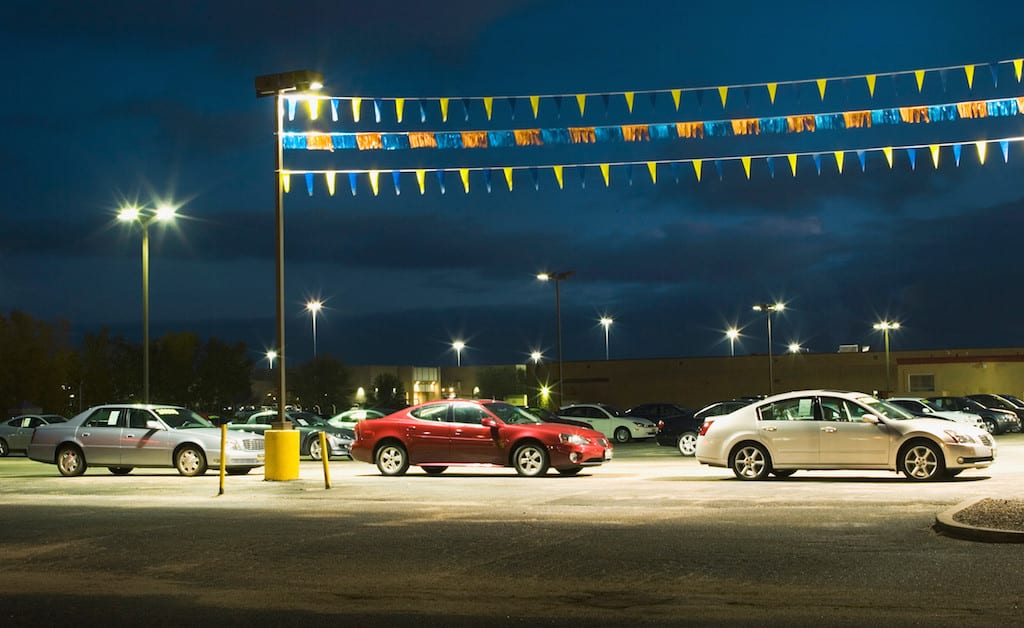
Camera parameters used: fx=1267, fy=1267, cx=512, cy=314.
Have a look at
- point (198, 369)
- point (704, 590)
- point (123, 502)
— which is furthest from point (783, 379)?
point (704, 590)

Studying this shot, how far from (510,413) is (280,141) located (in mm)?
6695

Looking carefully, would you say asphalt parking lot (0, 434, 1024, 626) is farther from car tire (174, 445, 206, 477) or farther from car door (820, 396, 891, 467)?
car tire (174, 445, 206, 477)

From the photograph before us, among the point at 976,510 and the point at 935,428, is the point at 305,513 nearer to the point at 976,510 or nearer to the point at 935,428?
the point at 976,510

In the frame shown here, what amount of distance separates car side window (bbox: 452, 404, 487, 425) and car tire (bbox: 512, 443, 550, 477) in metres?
0.98

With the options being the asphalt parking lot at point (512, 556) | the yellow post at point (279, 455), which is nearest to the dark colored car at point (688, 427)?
the asphalt parking lot at point (512, 556)

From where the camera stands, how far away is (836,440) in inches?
789

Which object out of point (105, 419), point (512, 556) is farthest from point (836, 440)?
point (105, 419)

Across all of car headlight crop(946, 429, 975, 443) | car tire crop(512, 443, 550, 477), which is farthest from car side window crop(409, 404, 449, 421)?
car headlight crop(946, 429, 975, 443)

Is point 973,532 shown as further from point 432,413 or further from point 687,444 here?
point 687,444

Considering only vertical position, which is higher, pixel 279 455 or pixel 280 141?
pixel 280 141

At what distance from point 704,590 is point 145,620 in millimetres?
4169

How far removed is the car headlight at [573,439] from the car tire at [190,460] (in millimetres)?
7053

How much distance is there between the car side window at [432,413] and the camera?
2342cm

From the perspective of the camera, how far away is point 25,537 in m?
14.0
